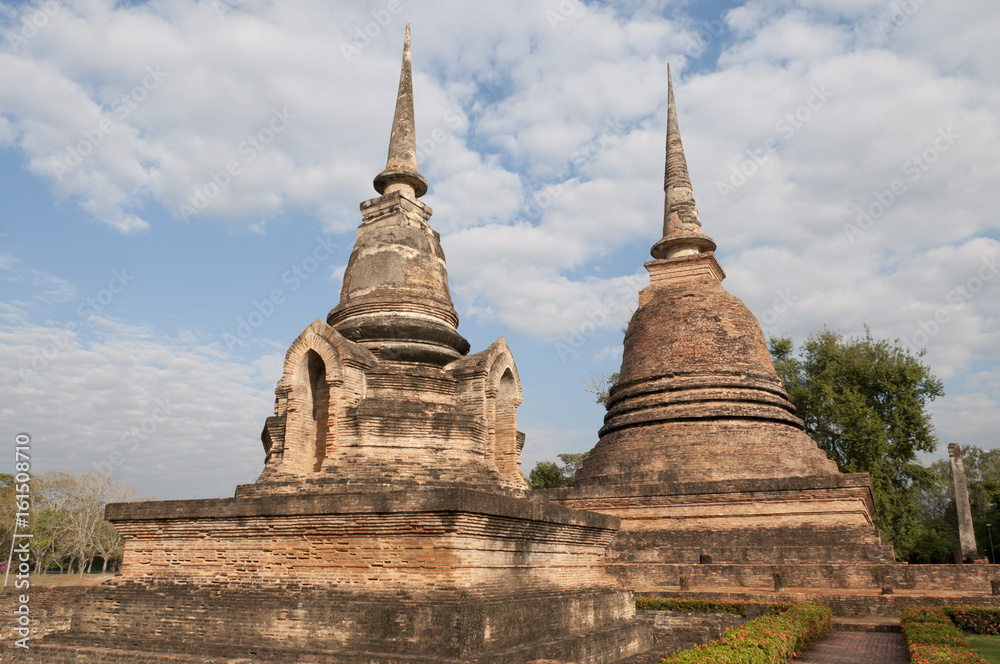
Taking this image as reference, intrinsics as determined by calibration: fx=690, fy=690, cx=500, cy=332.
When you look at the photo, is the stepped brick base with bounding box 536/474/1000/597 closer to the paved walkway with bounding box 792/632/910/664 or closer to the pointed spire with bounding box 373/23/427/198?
the paved walkway with bounding box 792/632/910/664

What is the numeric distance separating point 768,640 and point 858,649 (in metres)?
3.51

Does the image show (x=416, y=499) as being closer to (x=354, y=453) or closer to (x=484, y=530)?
(x=484, y=530)

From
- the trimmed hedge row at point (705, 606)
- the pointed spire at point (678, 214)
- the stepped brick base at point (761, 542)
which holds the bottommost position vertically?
the trimmed hedge row at point (705, 606)

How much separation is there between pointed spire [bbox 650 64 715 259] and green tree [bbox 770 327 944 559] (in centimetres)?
1205

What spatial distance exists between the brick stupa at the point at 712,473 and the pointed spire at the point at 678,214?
0.17 ft

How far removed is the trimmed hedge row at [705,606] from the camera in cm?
1240

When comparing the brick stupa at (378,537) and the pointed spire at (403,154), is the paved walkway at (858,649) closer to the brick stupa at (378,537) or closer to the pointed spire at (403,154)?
the brick stupa at (378,537)

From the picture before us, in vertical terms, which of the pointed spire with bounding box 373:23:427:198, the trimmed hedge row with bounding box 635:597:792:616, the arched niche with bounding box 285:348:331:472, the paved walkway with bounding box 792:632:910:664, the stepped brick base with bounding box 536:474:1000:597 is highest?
the pointed spire with bounding box 373:23:427:198

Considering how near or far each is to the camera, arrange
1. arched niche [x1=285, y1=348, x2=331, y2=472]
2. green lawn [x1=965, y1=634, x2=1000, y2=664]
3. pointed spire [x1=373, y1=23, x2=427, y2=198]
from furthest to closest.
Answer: pointed spire [x1=373, y1=23, x2=427, y2=198]
arched niche [x1=285, y1=348, x2=331, y2=472]
green lawn [x1=965, y1=634, x2=1000, y2=664]

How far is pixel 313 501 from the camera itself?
25.3 ft

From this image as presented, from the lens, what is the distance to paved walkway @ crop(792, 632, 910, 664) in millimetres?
9852

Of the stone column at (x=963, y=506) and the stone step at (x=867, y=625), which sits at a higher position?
the stone column at (x=963, y=506)

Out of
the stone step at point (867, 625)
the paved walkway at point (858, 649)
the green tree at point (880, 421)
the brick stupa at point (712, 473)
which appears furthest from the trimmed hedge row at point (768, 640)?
the green tree at point (880, 421)

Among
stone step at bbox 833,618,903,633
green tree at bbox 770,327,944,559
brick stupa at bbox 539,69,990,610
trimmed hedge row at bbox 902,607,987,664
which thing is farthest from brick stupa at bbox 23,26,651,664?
green tree at bbox 770,327,944,559
